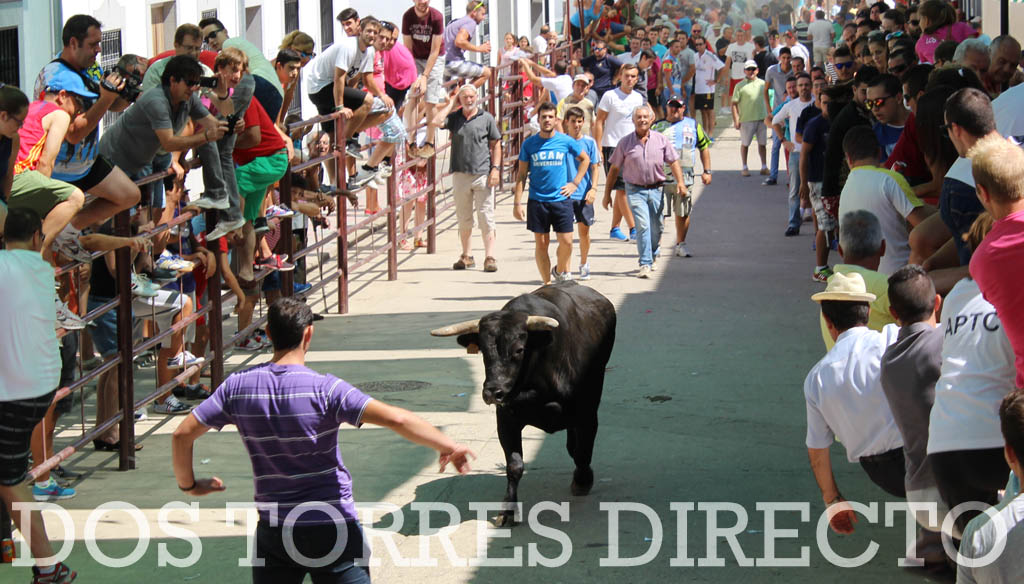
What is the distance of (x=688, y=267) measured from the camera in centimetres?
1673

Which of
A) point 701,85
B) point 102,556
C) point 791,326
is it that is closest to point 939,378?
point 102,556

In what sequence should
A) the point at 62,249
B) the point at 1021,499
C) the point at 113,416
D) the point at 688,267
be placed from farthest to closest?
the point at 688,267
the point at 113,416
the point at 62,249
the point at 1021,499

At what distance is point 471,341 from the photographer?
8414 millimetres

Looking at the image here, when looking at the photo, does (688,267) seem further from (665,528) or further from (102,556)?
(102,556)

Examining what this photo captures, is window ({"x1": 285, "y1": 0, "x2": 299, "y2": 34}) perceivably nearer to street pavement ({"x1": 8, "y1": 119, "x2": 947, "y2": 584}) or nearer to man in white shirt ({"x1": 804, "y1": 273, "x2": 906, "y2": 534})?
street pavement ({"x1": 8, "y1": 119, "x2": 947, "y2": 584})

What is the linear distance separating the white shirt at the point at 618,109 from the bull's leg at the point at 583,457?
11058mm

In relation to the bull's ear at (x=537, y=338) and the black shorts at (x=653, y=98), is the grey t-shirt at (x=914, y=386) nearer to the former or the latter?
the bull's ear at (x=537, y=338)

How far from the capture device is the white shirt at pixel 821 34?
32.7 m

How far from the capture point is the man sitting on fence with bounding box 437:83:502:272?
16.7 m

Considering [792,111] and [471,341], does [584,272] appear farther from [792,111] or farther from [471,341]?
[471,341]

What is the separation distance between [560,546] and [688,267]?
9.25 m

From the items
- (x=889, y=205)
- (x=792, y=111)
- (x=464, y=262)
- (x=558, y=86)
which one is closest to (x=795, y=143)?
(x=792, y=111)

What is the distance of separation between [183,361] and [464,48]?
40.6ft

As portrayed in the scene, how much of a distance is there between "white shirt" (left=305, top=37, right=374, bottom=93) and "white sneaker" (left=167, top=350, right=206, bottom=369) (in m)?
5.14
